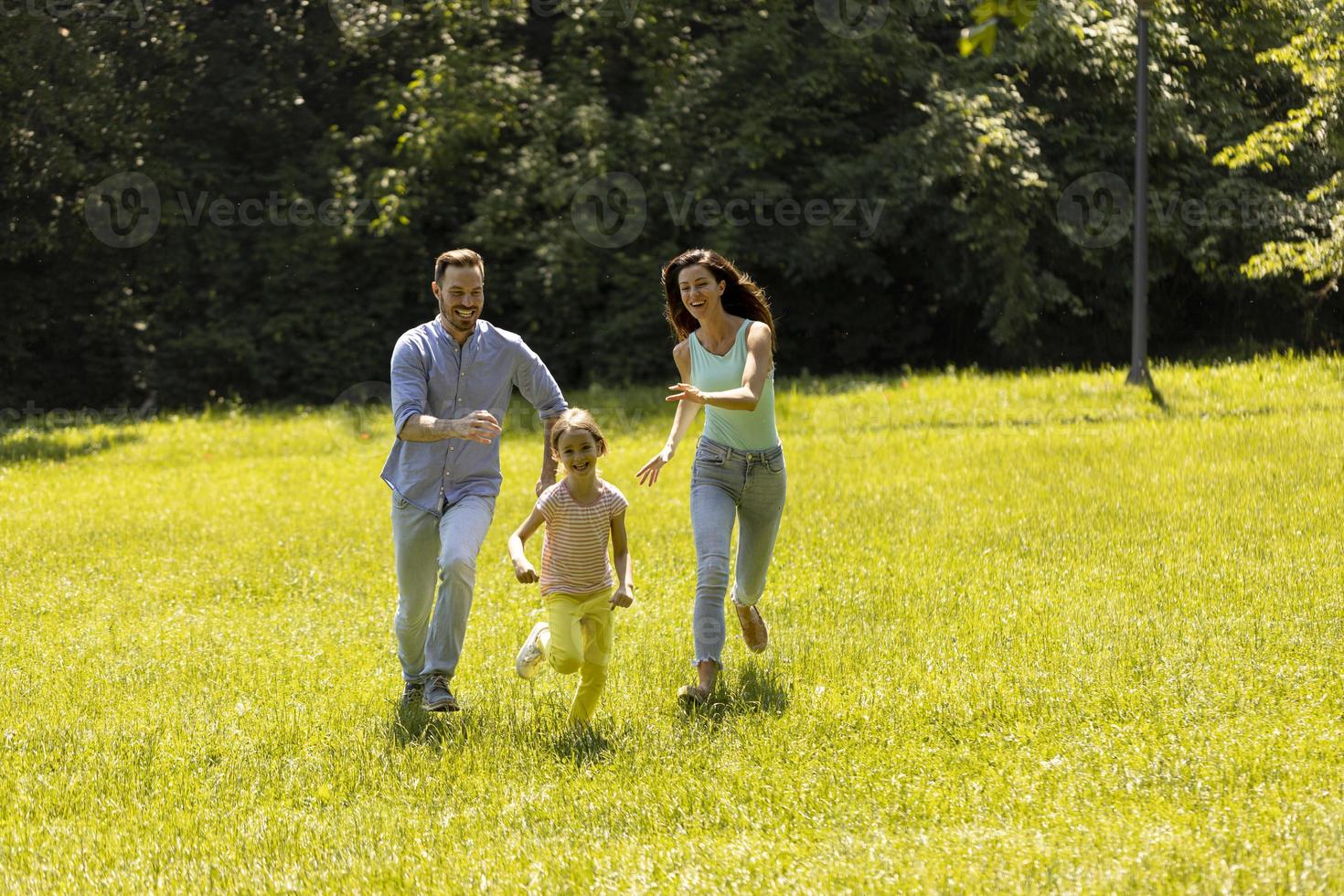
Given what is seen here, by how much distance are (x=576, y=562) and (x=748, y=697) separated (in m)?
1.24

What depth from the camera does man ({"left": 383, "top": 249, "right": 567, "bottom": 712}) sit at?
6605 mm

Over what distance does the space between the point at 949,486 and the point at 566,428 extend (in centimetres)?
734

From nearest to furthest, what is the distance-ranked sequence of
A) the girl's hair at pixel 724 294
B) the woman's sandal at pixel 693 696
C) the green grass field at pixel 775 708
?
the green grass field at pixel 775 708 → the woman's sandal at pixel 693 696 → the girl's hair at pixel 724 294

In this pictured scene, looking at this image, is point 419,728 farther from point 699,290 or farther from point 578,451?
point 699,290

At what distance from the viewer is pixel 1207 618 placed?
7.82 metres

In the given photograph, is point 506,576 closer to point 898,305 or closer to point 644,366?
point 644,366

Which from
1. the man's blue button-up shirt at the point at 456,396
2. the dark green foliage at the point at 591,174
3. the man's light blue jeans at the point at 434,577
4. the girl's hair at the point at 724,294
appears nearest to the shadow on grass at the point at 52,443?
the dark green foliage at the point at 591,174

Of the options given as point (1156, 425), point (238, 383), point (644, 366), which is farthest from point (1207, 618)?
point (238, 383)

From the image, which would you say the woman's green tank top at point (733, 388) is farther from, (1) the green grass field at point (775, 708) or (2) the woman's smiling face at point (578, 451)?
(1) the green grass field at point (775, 708)

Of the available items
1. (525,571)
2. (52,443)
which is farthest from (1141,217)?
(52,443)

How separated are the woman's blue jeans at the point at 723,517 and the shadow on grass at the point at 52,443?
1342 cm

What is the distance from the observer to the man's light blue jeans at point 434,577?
6.61 meters

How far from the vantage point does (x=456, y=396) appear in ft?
22.1

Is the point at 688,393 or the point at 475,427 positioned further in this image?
the point at 688,393
